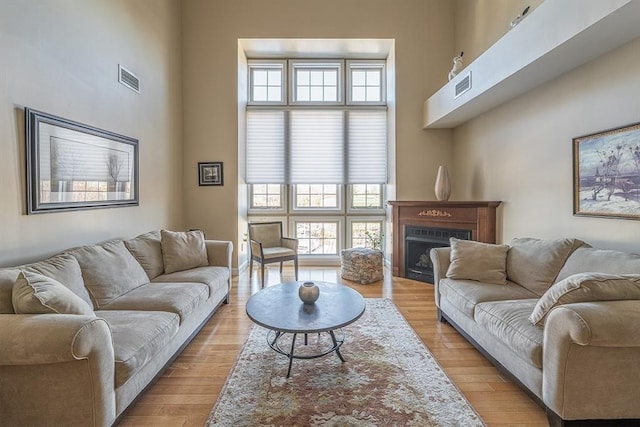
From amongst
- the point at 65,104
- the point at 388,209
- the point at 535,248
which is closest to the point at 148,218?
the point at 65,104

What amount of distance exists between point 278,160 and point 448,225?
3007 mm

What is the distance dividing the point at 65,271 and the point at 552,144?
4271 millimetres

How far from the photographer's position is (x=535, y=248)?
271cm

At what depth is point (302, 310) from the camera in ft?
7.48

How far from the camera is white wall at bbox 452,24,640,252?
2336mm

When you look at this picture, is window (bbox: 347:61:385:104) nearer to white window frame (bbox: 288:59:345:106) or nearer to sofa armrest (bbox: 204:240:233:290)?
white window frame (bbox: 288:59:345:106)

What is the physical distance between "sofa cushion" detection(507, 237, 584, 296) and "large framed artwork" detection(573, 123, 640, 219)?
14.0 inches

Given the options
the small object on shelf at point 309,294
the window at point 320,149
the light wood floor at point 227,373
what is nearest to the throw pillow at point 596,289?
the light wood floor at point 227,373

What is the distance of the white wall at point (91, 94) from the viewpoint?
6.82 ft

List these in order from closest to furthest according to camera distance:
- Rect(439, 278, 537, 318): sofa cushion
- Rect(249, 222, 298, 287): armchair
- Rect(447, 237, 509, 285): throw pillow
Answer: Rect(439, 278, 537, 318): sofa cushion → Rect(447, 237, 509, 285): throw pillow → Rect(249, 222, 298, 287): armchair

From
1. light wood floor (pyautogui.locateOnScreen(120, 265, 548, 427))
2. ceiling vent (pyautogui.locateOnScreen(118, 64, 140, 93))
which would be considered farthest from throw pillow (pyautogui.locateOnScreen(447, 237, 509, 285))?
ceiling vent (pyautogui.locateOnScreen(118, 64, 140, 93))

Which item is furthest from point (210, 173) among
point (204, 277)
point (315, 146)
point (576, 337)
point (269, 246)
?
point (576, 337)

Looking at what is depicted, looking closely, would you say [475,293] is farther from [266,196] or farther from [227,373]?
[266,196]

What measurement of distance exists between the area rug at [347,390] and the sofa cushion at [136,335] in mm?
527
